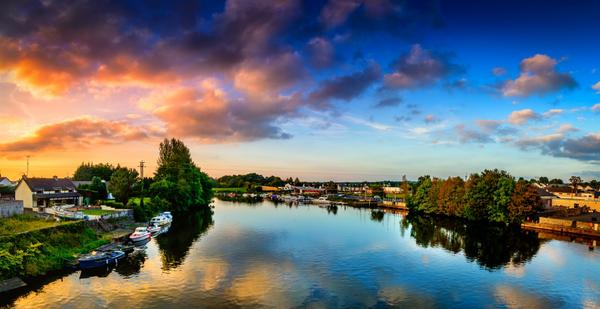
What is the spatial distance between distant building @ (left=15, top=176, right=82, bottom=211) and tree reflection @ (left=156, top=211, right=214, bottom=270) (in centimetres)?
2238

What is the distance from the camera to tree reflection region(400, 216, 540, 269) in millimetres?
56125

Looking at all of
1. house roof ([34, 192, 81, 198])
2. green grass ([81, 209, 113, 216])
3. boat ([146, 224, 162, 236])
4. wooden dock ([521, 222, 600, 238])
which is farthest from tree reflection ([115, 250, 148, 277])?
wooden dock ([521, 222, 600, 238])

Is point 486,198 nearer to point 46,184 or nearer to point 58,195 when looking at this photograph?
point 58,195

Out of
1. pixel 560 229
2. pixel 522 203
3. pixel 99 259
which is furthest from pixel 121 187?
pixel 560 229

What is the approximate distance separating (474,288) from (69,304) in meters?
37.5

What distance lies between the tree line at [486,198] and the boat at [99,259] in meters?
80.3

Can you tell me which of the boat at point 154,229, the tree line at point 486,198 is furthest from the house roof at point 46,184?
the tree line at point 486,198

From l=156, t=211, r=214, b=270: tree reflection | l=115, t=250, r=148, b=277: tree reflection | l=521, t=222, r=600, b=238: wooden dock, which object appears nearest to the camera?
l=115, t=250, r=148, b=277: tree reflection

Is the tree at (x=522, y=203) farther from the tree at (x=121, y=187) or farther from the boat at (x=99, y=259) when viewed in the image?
the tree at (x=121, y=187)

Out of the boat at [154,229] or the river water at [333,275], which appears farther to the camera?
the boat at [154,229]

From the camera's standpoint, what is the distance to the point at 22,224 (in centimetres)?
4897

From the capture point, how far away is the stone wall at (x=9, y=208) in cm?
5403

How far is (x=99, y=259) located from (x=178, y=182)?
228 ft

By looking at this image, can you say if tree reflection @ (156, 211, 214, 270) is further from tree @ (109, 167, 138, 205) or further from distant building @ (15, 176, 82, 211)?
distant building @ (15, 176, 82, 211)
